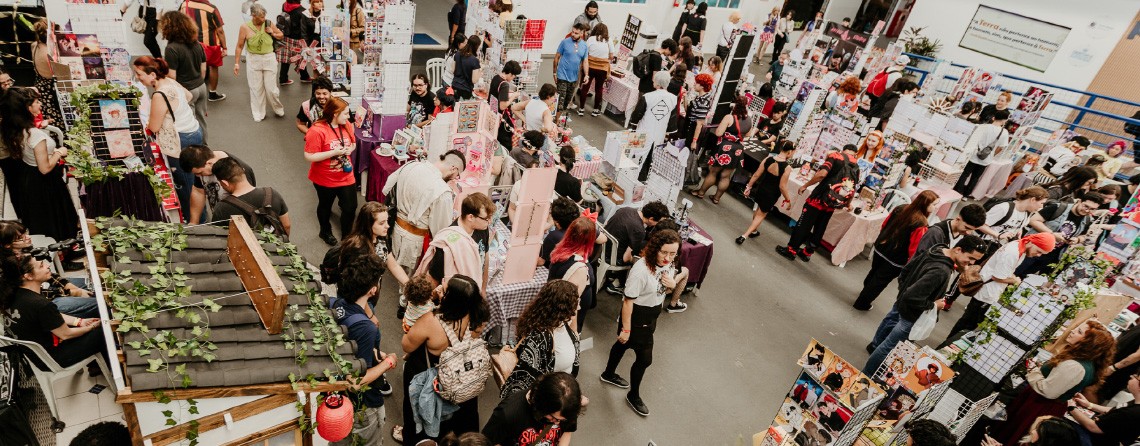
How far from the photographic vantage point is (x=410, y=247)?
483 cm

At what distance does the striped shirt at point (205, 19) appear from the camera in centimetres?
759

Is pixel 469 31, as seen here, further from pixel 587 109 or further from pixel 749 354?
pixel 749 354

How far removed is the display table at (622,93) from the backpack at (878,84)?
422cm

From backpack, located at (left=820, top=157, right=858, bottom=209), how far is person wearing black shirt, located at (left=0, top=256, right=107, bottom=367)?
6285mm

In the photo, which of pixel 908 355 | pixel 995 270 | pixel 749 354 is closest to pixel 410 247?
pixel 749 354

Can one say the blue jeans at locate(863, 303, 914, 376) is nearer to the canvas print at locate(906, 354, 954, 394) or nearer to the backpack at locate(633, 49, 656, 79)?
the canvas print at locate(906, 354, 954, 394)

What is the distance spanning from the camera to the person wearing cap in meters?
5.05

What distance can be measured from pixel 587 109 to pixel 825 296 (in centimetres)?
551

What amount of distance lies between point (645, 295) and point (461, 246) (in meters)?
1.30

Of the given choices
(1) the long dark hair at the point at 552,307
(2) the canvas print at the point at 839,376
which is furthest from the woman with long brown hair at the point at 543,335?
(2) the canvas print at the point at 839,376

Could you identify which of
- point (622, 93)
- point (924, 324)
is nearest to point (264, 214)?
point (924, 324)

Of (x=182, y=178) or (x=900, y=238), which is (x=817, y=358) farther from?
(x=182, y=178)

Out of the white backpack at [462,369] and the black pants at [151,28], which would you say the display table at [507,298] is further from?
the black pants at [151,28]

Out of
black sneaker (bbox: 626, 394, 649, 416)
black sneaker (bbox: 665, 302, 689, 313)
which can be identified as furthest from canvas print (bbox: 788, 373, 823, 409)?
black sneaker (bbox: 665, 302, 689, 313)
